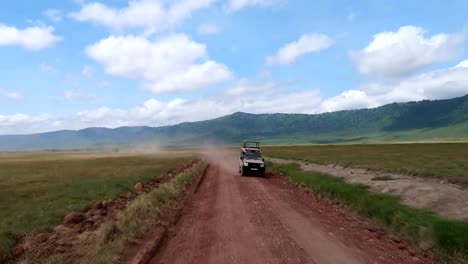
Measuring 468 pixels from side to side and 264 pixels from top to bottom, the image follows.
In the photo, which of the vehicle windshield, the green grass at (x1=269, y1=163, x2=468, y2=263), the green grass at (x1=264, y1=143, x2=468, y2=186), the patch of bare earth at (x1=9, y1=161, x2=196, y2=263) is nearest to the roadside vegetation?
the patch of bare earth at (x1=9, y1=161, x2=196, y2=263)

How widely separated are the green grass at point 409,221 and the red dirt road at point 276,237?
20.8 inches

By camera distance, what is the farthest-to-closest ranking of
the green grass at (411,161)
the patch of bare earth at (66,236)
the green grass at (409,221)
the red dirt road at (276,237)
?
the green grass at (411,161), the patch of bare earth at (66,236), the green grass at (409,221), the red dirt road at (276,237)

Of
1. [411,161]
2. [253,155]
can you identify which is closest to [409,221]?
[253,155]

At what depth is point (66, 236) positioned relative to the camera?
45.2ft

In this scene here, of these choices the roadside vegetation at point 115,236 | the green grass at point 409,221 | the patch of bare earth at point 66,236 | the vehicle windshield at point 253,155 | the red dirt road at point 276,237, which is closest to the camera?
the roadside vegetation at point 115,236

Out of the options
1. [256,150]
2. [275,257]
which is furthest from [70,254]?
[256,150]

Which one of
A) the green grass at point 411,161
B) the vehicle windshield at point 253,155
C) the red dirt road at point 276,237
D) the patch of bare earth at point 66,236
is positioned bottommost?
the green grass at point 411,161

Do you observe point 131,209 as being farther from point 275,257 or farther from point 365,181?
point 365,181

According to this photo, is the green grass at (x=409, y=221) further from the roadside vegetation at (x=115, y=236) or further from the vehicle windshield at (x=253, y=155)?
the vehicle windshield at (x=253, y=155)

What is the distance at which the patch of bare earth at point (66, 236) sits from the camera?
11.3 metres

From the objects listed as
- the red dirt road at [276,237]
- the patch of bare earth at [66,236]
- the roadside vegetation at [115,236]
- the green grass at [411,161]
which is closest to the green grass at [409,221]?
the red dirt road at [276,237]

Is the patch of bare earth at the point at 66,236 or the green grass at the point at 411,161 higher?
the patch of bare earth at the point at 66,236

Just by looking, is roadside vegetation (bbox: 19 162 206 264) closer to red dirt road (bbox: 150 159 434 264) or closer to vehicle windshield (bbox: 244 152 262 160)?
red dirt road (bbox: 150 159 434 264)

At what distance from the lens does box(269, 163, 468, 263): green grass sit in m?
10.8
